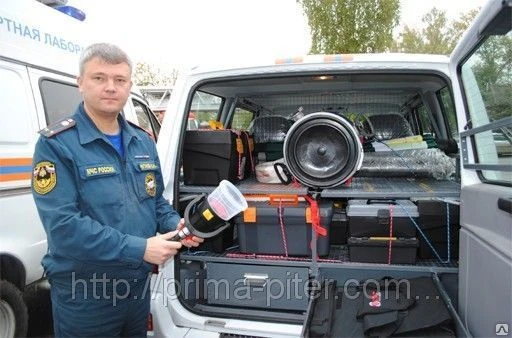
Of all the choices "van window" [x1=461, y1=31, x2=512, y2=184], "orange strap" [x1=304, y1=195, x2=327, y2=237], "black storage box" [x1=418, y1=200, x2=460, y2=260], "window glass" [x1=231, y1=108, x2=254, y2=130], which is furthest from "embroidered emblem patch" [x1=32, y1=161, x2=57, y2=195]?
"window glass" [x1=231, y1=108, x2=254, y2=130]

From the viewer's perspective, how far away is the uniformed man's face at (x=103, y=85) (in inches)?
74.1

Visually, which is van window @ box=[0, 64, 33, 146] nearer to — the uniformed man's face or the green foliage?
the uniformed man's face

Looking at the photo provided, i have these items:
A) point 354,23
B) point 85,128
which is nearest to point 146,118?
point 85,128

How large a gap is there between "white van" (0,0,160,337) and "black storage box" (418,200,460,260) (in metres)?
2.91

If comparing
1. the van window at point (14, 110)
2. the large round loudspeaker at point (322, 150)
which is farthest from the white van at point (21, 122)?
the large round loudspeaker at point (322, 150)

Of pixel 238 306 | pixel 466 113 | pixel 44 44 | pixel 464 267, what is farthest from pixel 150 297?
pixel 44 44

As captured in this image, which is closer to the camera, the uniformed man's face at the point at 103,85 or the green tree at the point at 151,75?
the uniformed man's face at the point at 103,85

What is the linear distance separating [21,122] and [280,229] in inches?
90.9

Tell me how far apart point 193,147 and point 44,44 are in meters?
2.14

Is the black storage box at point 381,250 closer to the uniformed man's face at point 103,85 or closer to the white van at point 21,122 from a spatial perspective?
the uniformed man's face at point 103,85

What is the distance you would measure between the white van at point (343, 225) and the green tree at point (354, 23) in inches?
358

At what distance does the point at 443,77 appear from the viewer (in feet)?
7.61

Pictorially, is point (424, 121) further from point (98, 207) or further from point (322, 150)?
point (98, 207)

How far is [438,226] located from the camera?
2.53 meters
